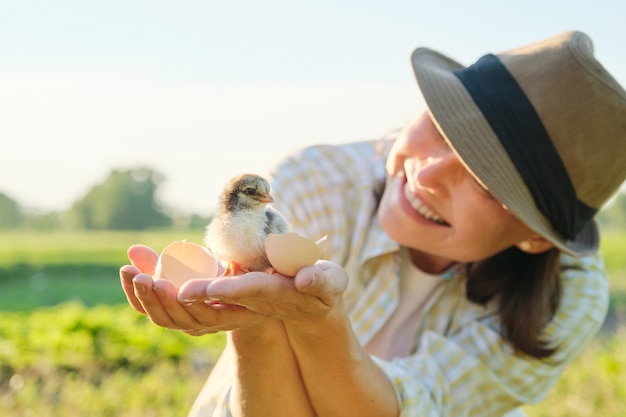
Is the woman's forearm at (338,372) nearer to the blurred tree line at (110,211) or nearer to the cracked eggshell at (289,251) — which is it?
the cracked eggshell at (289,251)

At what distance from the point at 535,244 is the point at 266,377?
143 centimetres

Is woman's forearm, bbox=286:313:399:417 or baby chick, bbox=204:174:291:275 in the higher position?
baby chick, bbox=204:174:291:275

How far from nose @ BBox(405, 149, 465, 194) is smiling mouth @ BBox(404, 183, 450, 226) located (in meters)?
0.08

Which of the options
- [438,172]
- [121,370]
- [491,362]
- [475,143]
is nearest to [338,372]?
[438,172]

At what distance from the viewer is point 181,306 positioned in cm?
204

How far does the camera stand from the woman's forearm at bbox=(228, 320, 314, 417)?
2529 millimetres

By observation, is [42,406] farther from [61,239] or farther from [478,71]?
[61,239]

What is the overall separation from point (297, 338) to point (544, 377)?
164 cm

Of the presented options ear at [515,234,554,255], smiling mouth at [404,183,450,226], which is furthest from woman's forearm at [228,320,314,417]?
ear at [515,234,554,255]

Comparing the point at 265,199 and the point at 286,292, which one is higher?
the point at 265,199

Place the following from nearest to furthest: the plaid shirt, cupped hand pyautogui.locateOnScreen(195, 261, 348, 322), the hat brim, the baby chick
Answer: cupped hand pyautogui.locateOnScreen(195, 261, 348, 322) < the baby chick < the hat brim < the plaid shirt

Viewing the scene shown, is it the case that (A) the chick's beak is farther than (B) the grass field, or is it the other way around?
(B) the grass field

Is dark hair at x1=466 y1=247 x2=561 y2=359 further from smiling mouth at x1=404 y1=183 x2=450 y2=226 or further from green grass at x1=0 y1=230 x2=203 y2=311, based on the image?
green grass at x1=0 y1=230 x2=203 y2=311

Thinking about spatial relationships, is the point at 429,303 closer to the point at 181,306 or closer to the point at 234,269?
the point at 234,269
